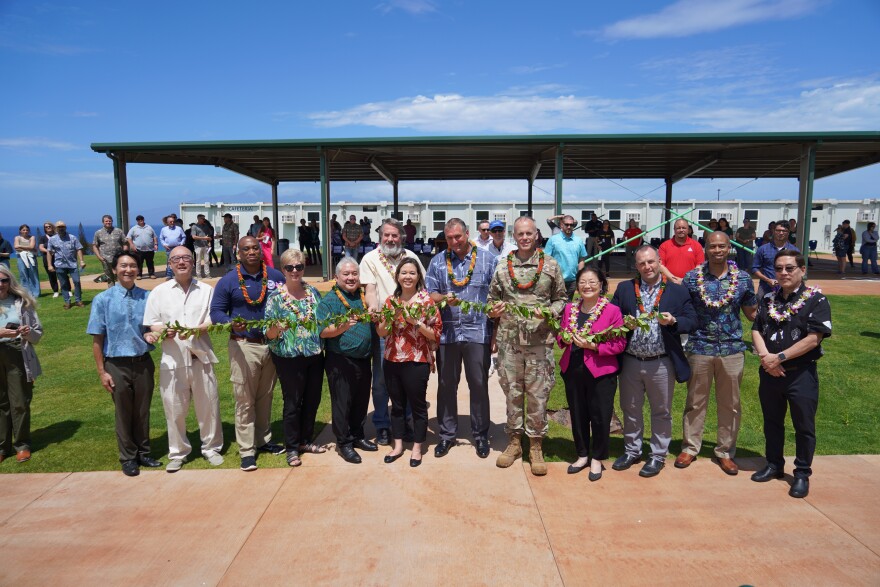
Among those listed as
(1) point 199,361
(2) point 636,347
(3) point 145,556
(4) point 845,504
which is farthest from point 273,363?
(4) point 845,504

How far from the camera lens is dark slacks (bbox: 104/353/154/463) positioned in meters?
4.55

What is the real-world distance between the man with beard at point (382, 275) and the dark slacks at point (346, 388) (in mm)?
248

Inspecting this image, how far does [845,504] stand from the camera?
3969 mm

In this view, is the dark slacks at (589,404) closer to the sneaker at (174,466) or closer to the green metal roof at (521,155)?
the sneaker at (174,466)

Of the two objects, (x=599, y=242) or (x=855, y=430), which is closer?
(x=855, y=430)

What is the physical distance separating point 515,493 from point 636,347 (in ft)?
4.76

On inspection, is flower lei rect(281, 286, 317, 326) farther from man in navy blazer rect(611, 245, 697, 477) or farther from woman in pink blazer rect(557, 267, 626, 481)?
man in navy blazer rect(611, 245, 697, 477)

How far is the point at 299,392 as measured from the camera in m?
4.78

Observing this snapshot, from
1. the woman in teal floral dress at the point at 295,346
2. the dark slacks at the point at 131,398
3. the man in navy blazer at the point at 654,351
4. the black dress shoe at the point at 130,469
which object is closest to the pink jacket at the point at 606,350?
the man in navy blazer at the point at 654,351

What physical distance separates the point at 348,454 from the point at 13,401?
2.92 m

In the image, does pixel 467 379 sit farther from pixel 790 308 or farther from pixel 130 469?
pixel 130 469

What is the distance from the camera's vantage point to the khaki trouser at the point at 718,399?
4414mm

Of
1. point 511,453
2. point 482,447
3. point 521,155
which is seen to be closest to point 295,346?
point 482,447

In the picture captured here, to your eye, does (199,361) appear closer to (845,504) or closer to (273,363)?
(273,363)
